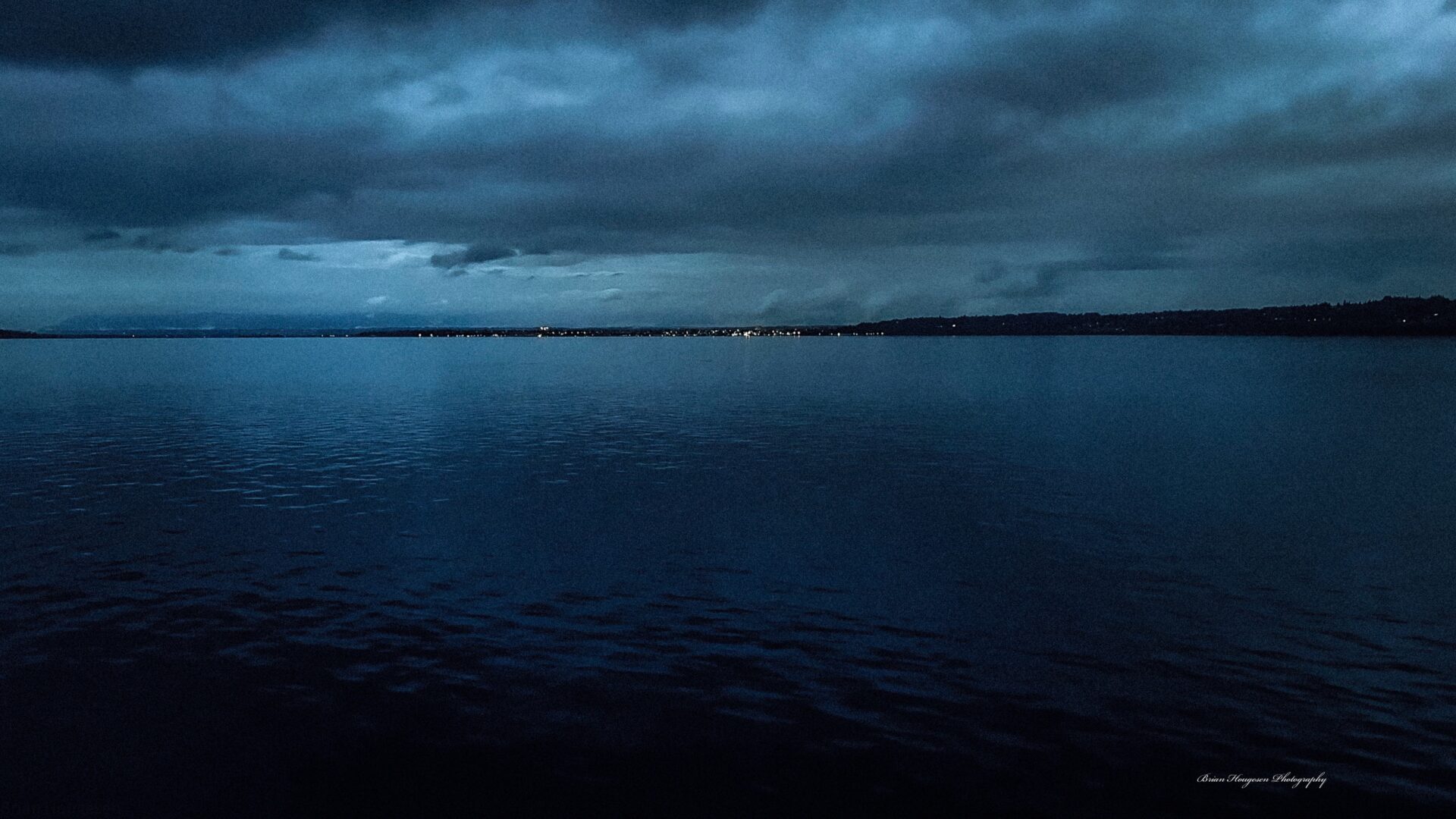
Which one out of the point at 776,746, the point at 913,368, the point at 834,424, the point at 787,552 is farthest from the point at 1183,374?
the point at 776,746

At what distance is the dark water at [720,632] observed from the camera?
62.5 feet

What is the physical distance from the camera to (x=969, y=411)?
96.6 m

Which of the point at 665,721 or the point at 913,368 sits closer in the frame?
the point at 665,721

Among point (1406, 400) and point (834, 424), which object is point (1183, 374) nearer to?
point (1406, 400)

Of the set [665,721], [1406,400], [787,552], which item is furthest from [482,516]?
[1406,400]

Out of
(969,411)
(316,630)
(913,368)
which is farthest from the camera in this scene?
(913,368)

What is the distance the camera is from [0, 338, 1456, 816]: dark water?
19047 millimetres

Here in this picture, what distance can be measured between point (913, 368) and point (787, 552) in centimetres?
16699

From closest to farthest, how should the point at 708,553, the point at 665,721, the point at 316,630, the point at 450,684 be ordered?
the point at 665,721
the point at 450,684
the point at 316,630
the point at 708,553

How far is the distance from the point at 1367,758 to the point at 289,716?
2755 cm

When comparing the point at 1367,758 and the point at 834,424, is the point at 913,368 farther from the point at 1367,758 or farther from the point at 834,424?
the point at 1367,758

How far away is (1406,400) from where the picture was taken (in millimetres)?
107938

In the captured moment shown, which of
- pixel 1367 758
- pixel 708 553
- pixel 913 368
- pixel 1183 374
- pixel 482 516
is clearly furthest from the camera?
pixel 913 368

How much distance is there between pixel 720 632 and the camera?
27.6 metres
